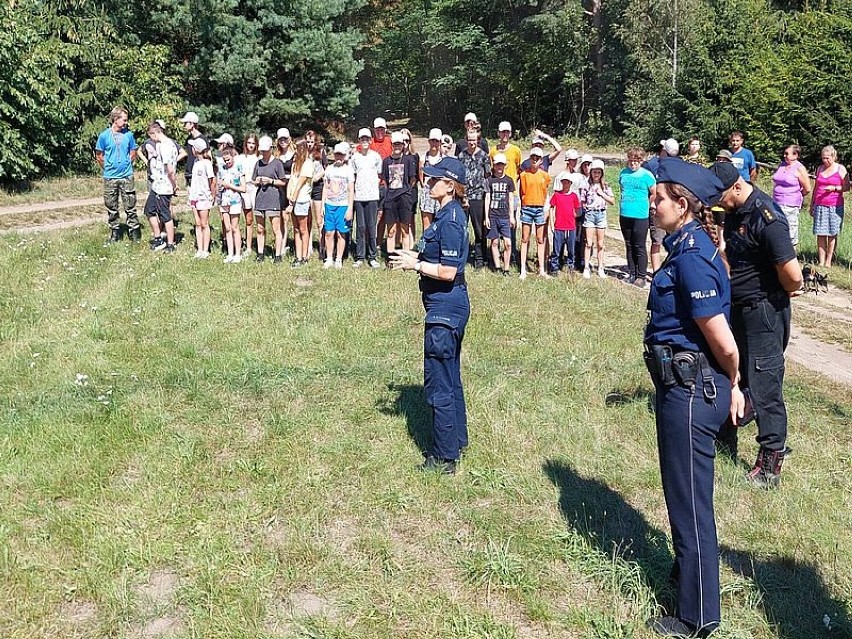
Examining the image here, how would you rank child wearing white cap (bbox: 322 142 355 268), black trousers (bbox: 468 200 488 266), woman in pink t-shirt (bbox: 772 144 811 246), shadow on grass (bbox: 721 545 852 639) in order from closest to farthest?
shadow on grass (bbox: 721 545 852 639)
child wearing white cap (bbox: 322 142 355 268)
black trousers (bbox: 468 200 488 266)
woman in pink t-shirt (bbox: 772 144 811 246)

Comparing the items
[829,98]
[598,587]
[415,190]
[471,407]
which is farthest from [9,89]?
[829,98]

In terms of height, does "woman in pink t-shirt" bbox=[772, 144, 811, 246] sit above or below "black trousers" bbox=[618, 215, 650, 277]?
above

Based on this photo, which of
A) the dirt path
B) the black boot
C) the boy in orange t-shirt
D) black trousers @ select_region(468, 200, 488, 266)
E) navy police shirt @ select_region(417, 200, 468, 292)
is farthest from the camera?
black trousers @ select_region(468, 200, 488, 266)

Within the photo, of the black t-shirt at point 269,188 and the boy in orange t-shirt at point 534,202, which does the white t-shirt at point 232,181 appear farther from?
the boy in orange t-shirt at point 534,202

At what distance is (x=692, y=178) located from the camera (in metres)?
3.64

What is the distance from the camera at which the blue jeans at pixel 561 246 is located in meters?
11.5

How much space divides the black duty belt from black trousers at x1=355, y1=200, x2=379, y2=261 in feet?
26.7

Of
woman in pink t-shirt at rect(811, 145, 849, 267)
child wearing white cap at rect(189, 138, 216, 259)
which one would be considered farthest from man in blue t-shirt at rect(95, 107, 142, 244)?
woman in pink t-shirt at rect(811, 145, 849, 267)

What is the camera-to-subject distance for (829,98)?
21.2 m

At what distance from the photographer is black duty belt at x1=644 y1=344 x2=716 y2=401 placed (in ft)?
11.9

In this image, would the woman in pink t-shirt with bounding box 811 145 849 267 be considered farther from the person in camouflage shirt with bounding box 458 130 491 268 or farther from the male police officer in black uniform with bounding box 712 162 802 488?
the male police officer in black uniform with bounding box 712 162 802 488

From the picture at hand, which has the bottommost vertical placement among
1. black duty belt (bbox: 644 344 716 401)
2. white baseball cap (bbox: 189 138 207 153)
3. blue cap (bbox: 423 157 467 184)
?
black duty belt (bbox: 644 344 716 401)

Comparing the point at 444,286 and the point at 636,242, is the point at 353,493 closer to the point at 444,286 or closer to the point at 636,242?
the point at 444,286

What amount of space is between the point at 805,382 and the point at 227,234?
7.85 meters
